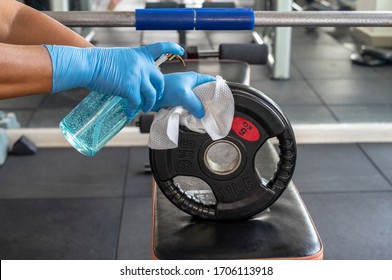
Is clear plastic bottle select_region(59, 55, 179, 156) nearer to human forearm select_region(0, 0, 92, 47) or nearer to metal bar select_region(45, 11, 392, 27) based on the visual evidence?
human forearm select_region(0, 0, 92, 47)

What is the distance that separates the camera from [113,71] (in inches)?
45.9

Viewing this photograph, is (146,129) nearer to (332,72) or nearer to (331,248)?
(331,248)

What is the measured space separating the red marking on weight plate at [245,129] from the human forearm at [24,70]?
0.43m

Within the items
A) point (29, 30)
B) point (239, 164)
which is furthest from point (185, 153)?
point (29, 30)

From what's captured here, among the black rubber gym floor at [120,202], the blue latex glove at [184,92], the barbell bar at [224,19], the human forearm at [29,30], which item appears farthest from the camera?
the black rubber gym floor at [120,202]

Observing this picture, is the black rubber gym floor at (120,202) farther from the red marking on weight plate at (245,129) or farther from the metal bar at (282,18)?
the red marking on weight plate at (245,129)

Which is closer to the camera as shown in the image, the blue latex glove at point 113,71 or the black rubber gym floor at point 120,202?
the blue latex glove at point 113,71

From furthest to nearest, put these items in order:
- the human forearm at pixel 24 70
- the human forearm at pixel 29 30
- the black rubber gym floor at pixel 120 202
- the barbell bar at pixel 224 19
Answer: the black rubber gym floor at pixel 120 202
the barbell bar at pixel 224 19
the human forearm at pixel 29 30
the human forearm at pixel 24 70

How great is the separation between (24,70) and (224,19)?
2.29ft

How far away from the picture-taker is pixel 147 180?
2.90 m

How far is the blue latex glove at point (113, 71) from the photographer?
112cm

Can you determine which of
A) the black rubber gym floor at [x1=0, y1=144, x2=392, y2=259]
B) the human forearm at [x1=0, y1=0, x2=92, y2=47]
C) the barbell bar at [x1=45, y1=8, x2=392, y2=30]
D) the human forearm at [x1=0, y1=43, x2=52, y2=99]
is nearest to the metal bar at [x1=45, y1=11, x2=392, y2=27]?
the barbell bar at [x1=45, y1=8, x2=392, y2=30]

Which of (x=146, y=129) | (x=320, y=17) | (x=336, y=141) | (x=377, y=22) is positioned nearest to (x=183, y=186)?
(x=320, y=17)

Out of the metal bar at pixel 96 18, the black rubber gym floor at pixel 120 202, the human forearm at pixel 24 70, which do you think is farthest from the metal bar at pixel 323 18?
the black rubber gym floor at pixel 120 202
